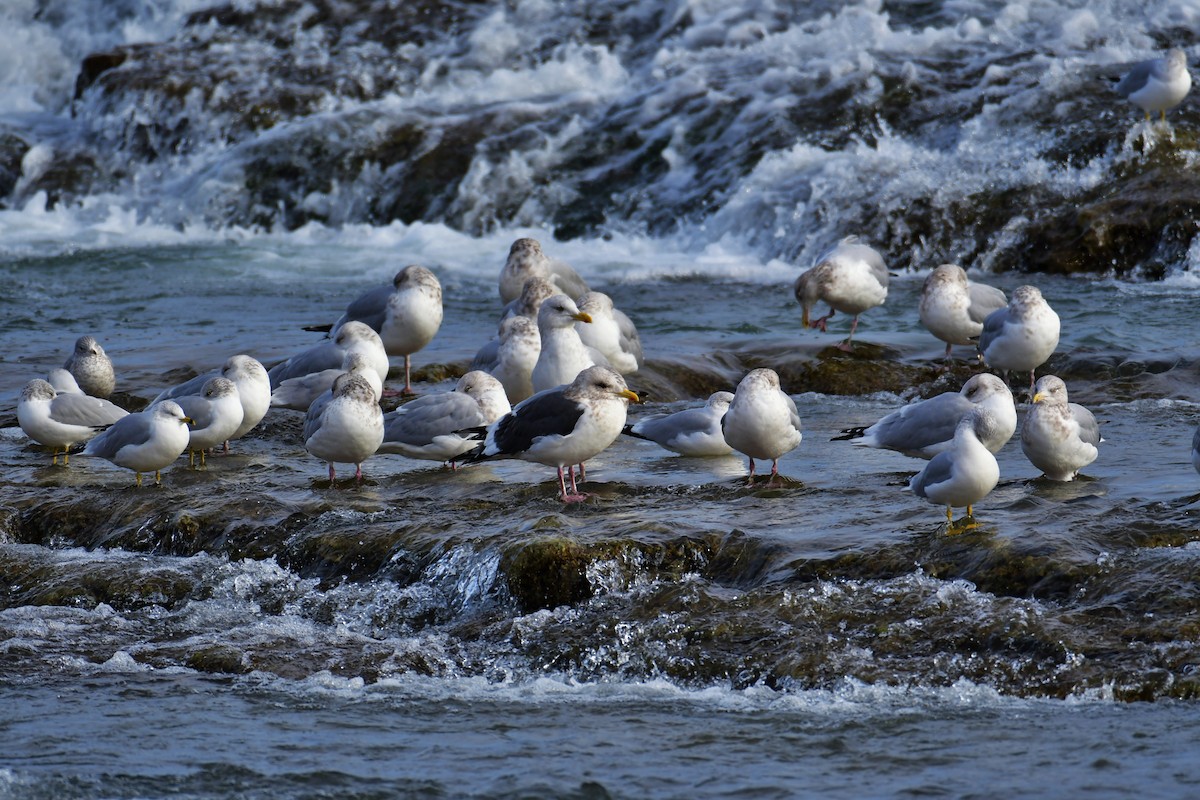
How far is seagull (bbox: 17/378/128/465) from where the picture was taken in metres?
9.52

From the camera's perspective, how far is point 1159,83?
16984 mm

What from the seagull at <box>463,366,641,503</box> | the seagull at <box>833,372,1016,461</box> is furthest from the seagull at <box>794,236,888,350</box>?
the seagull at <box>463,366,641,503</box>

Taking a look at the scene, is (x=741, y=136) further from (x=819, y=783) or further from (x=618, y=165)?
(x=819, y=783)

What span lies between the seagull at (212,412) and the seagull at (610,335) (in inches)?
104

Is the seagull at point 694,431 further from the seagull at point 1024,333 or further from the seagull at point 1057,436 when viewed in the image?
the seagull at point 1024,333

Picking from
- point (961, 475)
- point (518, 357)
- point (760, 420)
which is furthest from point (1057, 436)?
point (518, 357)

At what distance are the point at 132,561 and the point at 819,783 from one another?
3.93m

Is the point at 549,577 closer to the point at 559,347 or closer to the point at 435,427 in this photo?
the point at 435,427

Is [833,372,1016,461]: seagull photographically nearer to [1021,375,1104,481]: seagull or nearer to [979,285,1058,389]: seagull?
[1021,375,1104,481]: seagull

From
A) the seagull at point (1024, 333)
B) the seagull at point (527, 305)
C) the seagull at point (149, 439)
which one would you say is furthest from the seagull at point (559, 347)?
the seagull at point (1024, 333)

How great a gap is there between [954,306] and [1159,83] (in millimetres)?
6791

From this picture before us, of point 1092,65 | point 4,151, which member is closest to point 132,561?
point 1092,65

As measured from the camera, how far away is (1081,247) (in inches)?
632

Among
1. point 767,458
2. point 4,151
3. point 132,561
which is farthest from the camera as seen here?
point 4,151
